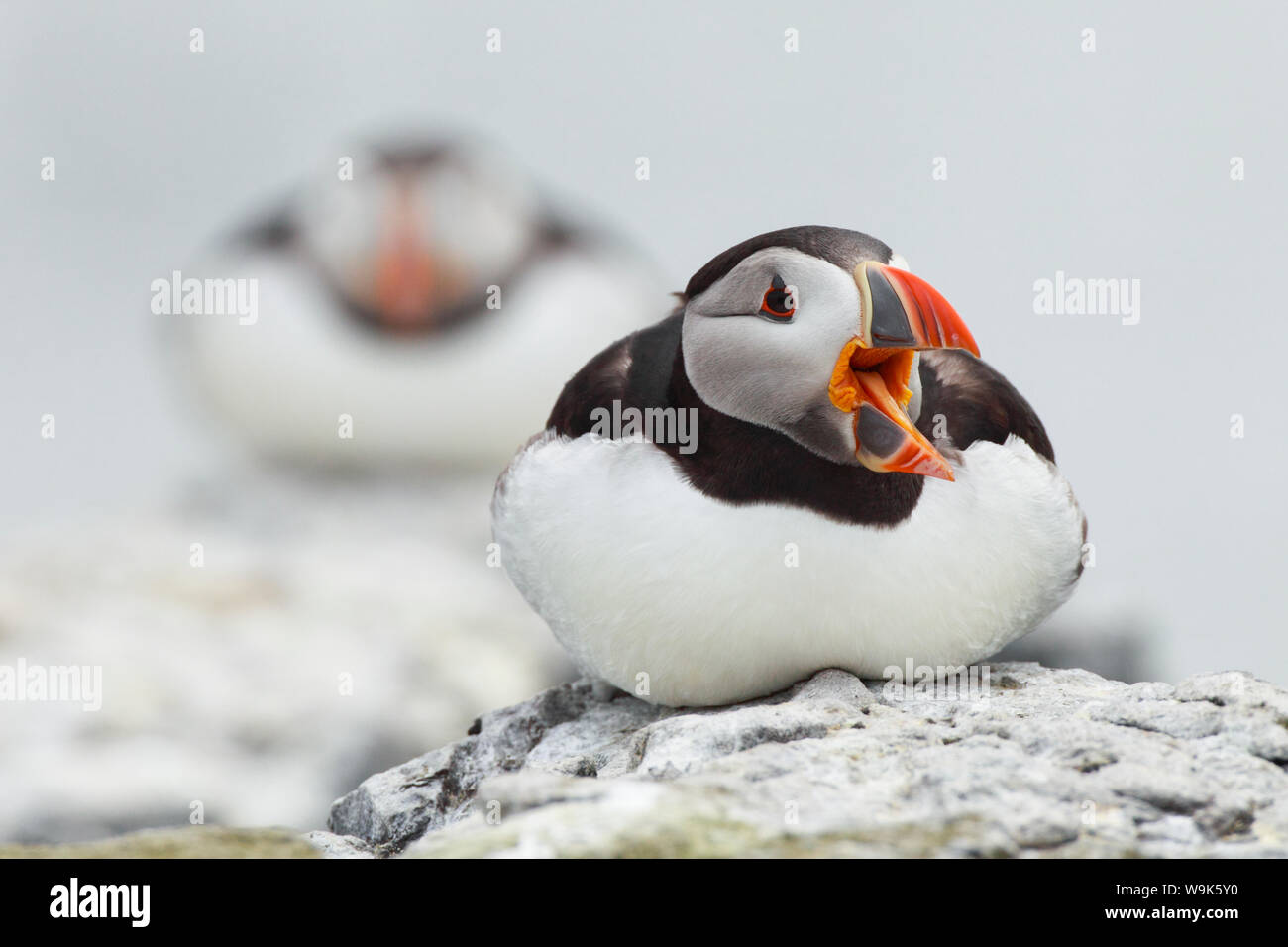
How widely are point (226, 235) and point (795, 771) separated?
6.60 meters

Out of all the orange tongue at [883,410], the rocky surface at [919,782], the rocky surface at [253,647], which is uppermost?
the orange tongue at [883,410]

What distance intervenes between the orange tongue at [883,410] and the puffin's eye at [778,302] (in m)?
0.15

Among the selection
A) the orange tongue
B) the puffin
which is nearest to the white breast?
the puffin

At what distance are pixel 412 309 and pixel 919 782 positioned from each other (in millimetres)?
5664

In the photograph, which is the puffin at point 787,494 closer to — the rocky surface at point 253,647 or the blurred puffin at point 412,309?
the rocky surface at point 253,647

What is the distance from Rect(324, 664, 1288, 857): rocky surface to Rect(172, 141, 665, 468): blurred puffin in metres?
4.62

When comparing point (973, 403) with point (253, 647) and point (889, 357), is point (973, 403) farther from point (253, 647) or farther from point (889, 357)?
point (253, 647)

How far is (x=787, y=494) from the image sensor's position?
3.55 metres

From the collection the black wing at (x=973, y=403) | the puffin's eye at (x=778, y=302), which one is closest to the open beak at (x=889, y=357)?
the puffin's eye at (x=778, y=302)

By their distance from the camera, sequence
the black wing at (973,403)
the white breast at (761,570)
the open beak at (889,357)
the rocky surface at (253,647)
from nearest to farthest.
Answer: the open beak at (889,357)
the white breast at (761,570)
the black wing at (973,403)
the rocky surface at (253,647)

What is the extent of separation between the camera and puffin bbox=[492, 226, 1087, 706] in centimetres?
338

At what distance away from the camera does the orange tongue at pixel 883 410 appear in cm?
330

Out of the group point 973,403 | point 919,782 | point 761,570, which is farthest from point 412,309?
point 919,782
